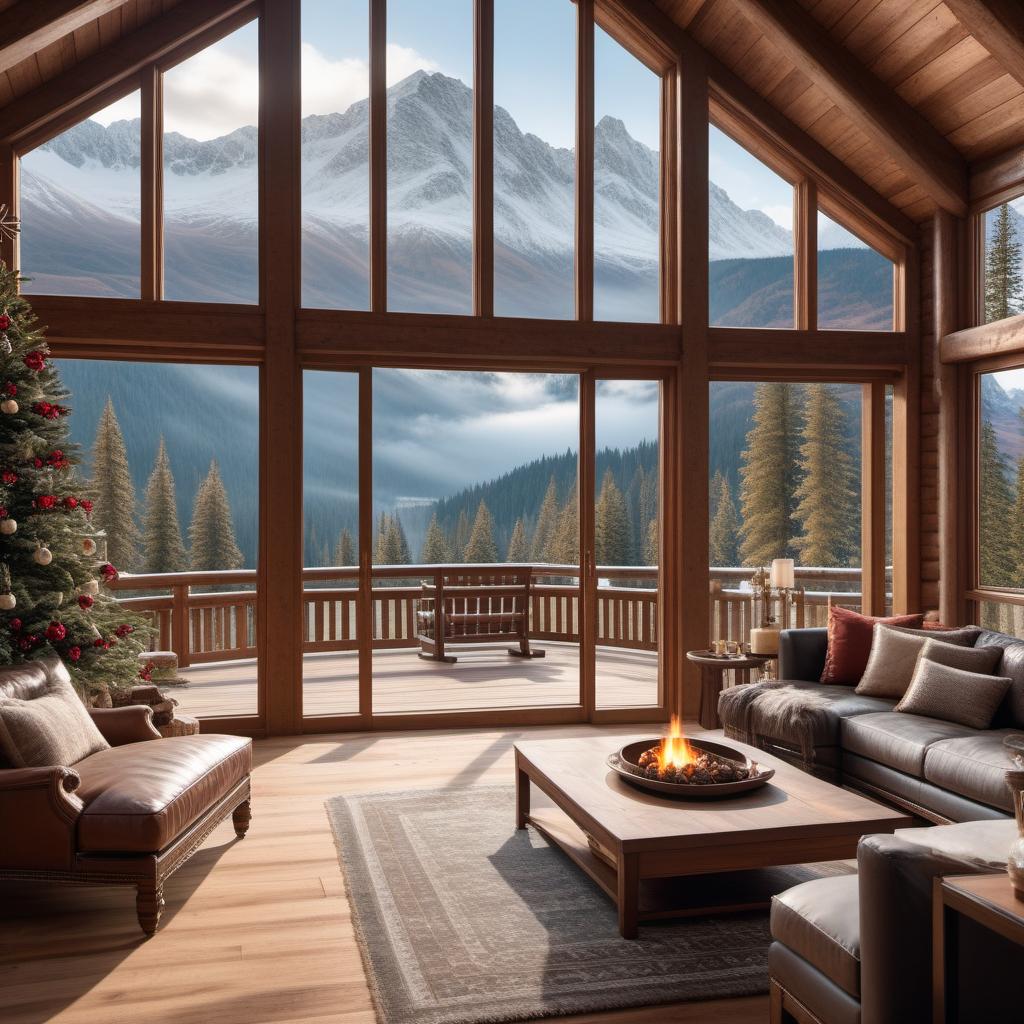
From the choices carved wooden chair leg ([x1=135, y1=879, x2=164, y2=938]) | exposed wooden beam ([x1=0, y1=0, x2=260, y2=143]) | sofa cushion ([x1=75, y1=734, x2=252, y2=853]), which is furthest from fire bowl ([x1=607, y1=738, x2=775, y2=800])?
exposed wooden beam ([x1=0, y1=0, x2=260, y2=143])

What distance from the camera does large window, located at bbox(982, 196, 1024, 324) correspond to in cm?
599

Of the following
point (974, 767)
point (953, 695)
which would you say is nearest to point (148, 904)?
point (974, 767)

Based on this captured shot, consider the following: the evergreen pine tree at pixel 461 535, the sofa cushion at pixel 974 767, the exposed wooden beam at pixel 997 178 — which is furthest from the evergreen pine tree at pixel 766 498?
the sofa cushion at pixel 974 767

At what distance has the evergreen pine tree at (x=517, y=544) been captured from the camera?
6480 mm

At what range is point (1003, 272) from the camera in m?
6.11

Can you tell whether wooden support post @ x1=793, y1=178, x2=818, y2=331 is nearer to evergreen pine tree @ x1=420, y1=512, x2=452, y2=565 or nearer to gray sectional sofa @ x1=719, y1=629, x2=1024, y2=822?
gray sectional sofa @ x1=719, y1=629, x2=1024, y2=822

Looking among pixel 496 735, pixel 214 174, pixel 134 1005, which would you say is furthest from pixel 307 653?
pixel 134 1005

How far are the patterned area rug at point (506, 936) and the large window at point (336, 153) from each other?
3.52 m

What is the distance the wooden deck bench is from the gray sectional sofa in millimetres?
1693

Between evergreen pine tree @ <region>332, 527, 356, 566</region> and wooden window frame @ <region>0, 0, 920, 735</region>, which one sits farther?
evergreen pine tree @ <region>332, 527, 356, 566</region>

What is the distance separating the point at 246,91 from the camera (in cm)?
616

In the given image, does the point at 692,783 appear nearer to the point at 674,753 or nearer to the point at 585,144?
the point at 674,753

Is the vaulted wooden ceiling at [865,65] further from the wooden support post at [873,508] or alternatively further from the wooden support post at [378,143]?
the wooden support post at [873,508]

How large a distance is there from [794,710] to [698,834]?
1.93 metres
